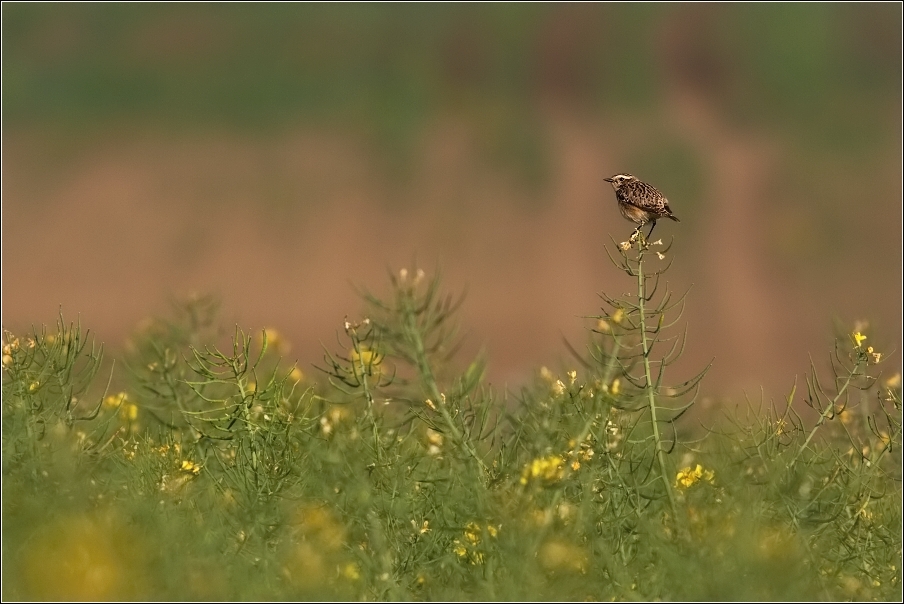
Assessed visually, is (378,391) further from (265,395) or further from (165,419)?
(165,419)

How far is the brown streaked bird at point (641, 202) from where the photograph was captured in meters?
3.22

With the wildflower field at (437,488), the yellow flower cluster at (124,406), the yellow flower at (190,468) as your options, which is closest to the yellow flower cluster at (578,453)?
the wildflower field at (437,488)

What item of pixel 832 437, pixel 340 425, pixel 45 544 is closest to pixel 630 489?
pixel 340 425

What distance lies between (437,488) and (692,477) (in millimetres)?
535

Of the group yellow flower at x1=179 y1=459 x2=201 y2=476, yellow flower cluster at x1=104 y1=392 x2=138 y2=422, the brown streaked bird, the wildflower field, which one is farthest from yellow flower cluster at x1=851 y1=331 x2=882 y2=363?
yellow flower cluster at x1=104 y1=392 x2=138 y2=422

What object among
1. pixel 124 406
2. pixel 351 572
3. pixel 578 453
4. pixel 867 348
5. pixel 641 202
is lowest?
pixel 351 572

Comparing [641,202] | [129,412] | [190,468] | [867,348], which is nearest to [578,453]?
[867,348]

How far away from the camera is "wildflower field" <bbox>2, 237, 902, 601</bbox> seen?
6.19 ft

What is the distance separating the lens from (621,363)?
Answer: 92.0 inches

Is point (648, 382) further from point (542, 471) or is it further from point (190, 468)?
point (190, 468)

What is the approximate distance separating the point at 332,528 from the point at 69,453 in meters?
0.60

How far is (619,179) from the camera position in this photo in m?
3.41

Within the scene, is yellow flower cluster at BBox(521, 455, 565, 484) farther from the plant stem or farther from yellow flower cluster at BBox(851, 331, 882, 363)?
yellow flower cluster at BBox(851, 331, 882, 363)

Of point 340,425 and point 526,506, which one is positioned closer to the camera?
point 526,506
